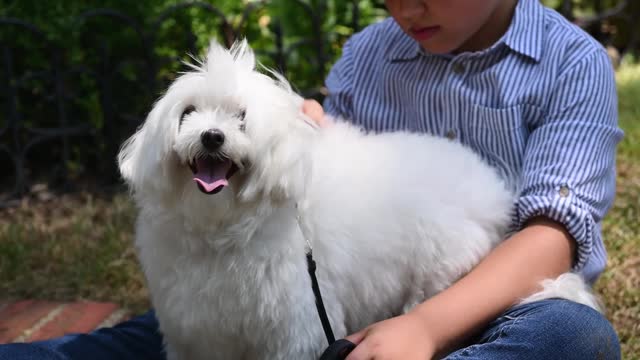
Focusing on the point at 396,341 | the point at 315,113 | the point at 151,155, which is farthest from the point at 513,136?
the point at 151,155

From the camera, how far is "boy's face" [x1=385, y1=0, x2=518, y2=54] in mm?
1933

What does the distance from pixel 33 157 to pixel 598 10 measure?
404 centimetres

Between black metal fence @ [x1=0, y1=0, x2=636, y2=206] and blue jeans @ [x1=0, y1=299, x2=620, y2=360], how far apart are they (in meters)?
1.77

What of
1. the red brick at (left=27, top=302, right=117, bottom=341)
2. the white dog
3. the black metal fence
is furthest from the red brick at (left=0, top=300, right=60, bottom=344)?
the black metal fence

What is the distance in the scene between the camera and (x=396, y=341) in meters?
1.66

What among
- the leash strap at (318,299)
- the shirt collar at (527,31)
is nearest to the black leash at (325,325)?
the leash strap at (318,299)

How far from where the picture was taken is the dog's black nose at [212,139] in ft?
4.90

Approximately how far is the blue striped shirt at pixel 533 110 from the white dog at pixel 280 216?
0.39 feet

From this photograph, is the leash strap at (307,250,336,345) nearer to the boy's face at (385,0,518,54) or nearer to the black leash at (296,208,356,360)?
the black leash at (296,208,356,360)

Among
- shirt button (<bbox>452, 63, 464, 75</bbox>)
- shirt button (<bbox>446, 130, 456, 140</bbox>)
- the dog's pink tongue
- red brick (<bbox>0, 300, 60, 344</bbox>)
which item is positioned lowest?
red brick (<bbox>0, 300, 60, 344</bbox>)

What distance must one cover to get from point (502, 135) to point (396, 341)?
651 mm

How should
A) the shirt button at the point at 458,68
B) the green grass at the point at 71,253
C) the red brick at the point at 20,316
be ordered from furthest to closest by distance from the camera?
the green grass at the point at 71,253 < the red brick at the point at 20,316 < the shirt button at the point at 458,68

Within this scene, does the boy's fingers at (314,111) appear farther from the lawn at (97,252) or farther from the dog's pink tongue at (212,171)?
the lawn at (97,252)

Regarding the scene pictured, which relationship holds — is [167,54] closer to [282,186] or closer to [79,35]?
[79,35]
